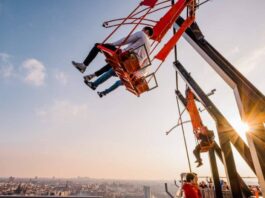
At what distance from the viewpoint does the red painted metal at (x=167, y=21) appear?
3831 mm

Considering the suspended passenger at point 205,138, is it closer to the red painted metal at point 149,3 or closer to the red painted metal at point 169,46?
the red painted metal at point 169,46

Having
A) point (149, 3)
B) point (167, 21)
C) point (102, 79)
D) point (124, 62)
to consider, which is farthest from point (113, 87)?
point (149, 3)

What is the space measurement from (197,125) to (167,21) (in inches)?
172

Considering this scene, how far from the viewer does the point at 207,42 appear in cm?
430

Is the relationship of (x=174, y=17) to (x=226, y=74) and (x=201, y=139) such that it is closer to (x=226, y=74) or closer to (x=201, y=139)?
(x=226, y=74)

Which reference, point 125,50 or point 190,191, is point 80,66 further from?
point 190,191

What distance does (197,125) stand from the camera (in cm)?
704

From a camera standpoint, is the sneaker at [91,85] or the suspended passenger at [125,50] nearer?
the suspended passenger at [125,50]

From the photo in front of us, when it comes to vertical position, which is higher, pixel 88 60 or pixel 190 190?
pixel 88 60

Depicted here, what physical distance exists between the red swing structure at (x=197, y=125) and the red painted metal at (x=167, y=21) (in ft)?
12.8

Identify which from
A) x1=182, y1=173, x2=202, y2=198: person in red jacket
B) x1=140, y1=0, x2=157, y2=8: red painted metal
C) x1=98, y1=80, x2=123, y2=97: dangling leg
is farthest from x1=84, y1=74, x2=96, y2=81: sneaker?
x1=182, y1=173, x2=202, y2=198: person in red jacket

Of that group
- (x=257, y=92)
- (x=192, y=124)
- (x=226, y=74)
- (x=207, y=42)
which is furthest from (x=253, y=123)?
(x=192, y=124)

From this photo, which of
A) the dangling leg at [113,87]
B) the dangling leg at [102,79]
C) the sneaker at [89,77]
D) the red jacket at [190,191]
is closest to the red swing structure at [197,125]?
the red jacket at [190,191]

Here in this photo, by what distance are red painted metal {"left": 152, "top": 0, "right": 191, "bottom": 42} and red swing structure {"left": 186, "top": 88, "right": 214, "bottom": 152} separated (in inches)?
154
